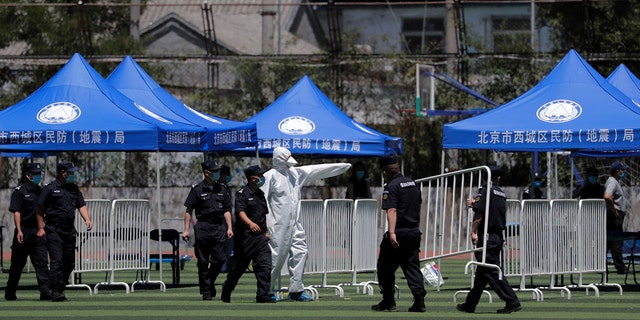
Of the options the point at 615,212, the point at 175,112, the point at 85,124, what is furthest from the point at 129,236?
the point at 615,212

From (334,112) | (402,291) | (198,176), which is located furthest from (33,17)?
(402,291)

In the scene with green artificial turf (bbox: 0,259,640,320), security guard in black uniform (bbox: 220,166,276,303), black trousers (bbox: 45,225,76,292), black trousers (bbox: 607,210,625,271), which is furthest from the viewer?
black trousers (bbox: 607,210,625,271)

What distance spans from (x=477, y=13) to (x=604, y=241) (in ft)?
76.5

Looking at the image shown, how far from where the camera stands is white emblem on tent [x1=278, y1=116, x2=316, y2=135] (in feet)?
87.2

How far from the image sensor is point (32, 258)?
1858 cm

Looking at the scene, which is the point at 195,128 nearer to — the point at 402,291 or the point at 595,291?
the point at 402,291

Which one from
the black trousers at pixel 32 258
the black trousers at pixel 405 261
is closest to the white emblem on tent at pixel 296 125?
the black trousers at pixel 32 258

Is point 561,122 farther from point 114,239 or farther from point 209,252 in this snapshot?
point 114,239

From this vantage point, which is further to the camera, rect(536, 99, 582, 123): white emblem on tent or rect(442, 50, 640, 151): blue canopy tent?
rect(536, 99, 582, 123): white emblem on tent

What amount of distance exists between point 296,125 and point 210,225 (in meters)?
7.80

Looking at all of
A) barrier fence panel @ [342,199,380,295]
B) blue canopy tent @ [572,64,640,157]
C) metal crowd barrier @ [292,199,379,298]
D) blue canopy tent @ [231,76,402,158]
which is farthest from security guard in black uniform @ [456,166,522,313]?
blue canopy tent @ [231,76,402,158]

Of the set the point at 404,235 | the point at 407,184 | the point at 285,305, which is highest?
the point at 407,184

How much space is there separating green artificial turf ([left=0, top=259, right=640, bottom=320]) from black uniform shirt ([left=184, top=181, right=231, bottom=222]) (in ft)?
3.79

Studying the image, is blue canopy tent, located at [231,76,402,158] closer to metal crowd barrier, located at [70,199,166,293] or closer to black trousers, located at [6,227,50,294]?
metal crowd barrier, located at [70,199,166,293]
